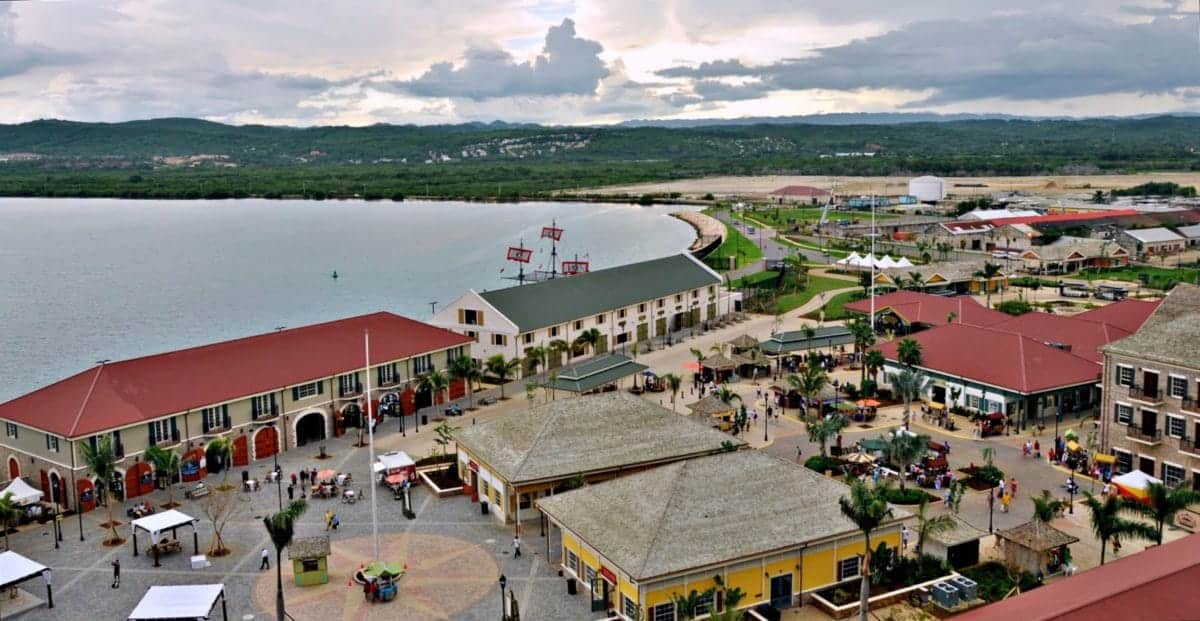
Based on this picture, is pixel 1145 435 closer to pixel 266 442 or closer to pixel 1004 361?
pixel 1004 361

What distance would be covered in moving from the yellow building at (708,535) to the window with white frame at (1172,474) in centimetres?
1540

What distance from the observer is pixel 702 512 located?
31219 mm

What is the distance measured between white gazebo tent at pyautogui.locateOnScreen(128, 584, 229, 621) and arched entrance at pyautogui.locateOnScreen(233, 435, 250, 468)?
52.3 feet

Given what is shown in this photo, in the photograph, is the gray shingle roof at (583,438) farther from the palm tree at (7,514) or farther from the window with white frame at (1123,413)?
the window with white frame at (1123,413)

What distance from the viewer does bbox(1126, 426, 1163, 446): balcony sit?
40.6 m

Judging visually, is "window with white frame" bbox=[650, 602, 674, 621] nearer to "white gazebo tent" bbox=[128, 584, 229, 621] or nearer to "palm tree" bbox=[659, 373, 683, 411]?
"white gazebo tent" bbox=[128, 584, 229, 621]

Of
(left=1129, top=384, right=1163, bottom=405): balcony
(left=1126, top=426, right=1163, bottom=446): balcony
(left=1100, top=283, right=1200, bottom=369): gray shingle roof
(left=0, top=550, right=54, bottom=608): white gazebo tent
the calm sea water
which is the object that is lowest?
the calm sea water

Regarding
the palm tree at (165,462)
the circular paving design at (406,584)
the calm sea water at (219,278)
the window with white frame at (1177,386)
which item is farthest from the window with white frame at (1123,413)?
the calm sea water at (219,278)

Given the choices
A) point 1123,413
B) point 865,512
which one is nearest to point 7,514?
point 865,512

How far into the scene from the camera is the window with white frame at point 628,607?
29017mm

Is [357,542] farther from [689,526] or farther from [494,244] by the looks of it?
[494,244]

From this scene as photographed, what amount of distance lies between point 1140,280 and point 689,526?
83.7 meters

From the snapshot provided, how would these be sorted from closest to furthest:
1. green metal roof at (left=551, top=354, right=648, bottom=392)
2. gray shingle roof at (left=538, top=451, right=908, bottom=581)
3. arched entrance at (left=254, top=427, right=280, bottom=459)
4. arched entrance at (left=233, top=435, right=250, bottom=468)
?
gray shingle roof at (left=538, top=451, right=908, bottom=581) < arched entrance at (left=233, top=435, right=250, bottom=468) < arched entrance at (left=254, top=427, right=280, bottom=459) < green metal roof at (left=551, top=354, right=648, bottom=392)

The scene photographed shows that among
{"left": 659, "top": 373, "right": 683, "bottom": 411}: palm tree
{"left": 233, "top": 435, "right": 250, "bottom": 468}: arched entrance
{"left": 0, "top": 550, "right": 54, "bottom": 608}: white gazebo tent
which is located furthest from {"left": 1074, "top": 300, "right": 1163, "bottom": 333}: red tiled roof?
{"left": 0, "top": 550, "right": 54, "bottom": 608}: white gazebo tent
